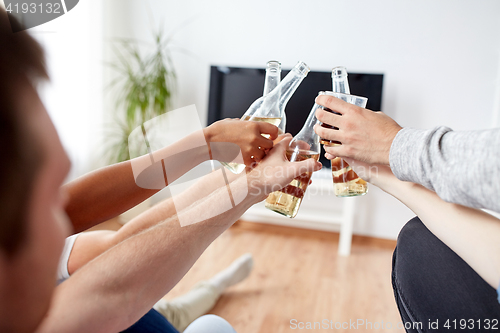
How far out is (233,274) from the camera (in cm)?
161

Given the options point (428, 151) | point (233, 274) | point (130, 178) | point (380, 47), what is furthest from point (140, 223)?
point (380, 47)

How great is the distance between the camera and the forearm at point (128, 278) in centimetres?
45

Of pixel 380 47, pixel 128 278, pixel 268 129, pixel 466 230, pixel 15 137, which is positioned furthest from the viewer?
pixel 380 47

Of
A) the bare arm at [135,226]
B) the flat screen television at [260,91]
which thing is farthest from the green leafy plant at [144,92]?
the bare arm at [135,226]

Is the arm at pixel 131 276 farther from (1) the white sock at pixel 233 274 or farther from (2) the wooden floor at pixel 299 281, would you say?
(1) the white sock at pixel 233 274

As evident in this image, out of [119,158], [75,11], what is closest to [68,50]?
[75,11]

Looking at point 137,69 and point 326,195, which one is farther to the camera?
point 137,69

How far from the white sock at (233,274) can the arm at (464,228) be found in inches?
39.5

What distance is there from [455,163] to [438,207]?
185 mm

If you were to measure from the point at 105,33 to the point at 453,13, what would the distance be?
7.87 ft

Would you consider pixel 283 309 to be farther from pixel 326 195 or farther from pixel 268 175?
pixel 326 195

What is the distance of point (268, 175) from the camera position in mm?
619

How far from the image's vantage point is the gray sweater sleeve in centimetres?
47

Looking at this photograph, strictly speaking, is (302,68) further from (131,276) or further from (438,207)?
(131,276)
